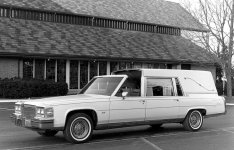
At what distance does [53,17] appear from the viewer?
3034 centimetres

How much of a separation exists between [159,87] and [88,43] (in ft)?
62.3

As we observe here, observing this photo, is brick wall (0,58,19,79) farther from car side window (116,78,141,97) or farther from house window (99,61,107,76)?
car side window (116,78,141,97)

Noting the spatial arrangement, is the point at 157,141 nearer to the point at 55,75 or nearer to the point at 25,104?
the point at 25,104

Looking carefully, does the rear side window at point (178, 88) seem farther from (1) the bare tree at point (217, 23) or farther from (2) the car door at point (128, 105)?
(1) the bare tree at point (217, 23)

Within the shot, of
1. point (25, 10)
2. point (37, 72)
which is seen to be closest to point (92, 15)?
point (25, 10)

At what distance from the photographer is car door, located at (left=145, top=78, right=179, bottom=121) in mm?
10453

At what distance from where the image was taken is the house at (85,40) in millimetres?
26328

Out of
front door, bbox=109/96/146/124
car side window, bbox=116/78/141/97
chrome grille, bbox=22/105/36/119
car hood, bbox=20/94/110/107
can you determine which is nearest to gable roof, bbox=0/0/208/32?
car side window, bbox=116/78/141/97

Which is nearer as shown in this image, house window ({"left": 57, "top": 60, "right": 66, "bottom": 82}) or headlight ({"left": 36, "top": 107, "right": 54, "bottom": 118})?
headlight ({"left": 36, "top": 107, "right": 54, "bottom": 118})

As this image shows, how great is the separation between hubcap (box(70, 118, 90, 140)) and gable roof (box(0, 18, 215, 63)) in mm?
16252

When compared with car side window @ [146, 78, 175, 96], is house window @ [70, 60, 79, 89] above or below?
above

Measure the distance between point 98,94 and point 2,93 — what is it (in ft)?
50.4

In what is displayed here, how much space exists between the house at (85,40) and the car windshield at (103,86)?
14911mm

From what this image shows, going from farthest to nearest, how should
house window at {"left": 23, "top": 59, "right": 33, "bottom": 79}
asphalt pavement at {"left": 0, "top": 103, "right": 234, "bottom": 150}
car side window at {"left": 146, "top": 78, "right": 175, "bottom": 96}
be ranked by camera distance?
house window at {"left": 23, "top": 59, "right": 33, "bottom": 79}, car side window at {"left": 146, "top": 78, "right": 175, "bottom": 96}, asphalt pavement at {"left": 0, "top": 103, "right": 234, "bottom": 150}
